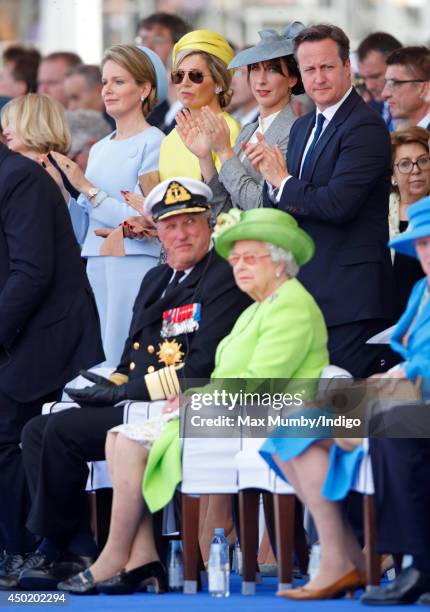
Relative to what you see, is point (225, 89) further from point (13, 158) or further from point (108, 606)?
point (108, 606)

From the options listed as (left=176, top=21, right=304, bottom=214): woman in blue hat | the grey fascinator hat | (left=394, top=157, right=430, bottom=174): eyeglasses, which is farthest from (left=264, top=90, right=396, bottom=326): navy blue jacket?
(left=394, top=157, right=430, bottom=174): eyeglasses

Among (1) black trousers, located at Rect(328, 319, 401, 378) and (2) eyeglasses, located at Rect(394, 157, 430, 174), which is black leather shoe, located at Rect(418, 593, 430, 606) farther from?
(2) eyeglasses, located at Rect(394, 157, 430, 174)

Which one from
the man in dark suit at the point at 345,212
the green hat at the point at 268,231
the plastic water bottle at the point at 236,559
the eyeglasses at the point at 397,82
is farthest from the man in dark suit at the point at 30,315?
the eyeglasses at the point at 397,82

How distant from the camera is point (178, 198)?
7.56 m

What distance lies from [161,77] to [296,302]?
2.42m

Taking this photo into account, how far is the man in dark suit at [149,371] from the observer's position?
24.1ft

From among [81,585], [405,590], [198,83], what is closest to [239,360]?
[81,585]

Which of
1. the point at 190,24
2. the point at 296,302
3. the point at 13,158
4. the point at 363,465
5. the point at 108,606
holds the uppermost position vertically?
the point at 190,24

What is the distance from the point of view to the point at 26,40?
14992 mm

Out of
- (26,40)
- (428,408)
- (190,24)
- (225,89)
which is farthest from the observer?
(26,40)

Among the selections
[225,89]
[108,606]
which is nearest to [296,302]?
[108,606]

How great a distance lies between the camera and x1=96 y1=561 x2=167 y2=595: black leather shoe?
705cm

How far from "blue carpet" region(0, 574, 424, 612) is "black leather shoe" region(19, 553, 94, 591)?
383 millimetres

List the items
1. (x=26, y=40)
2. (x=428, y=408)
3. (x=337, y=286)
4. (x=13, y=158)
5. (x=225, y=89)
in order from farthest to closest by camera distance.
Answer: (x=26, y=40) → (x=225, y=89) → (x=13, y=158) → (x=337, y=286) → (x=428, y=408)
